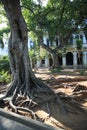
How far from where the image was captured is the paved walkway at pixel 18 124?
3580 mm

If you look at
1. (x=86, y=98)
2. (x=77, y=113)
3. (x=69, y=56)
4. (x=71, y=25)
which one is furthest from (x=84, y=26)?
(x=69, y=56)

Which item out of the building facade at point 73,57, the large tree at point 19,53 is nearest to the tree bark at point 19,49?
the large tree at point 19,53

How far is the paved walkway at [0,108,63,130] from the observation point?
11.7ft

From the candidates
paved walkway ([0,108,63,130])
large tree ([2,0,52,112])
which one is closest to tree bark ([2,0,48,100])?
large tree ([2,0,52,112])

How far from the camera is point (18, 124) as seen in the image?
384 cm

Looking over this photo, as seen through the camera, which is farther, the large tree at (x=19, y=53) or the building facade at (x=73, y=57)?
the building facade at (x=73, y=57)

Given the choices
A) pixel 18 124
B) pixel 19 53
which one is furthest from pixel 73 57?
pixel 18 124

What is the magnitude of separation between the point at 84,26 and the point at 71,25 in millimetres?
1660

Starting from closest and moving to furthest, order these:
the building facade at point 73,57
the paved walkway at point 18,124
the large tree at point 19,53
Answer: the paved walkway at point 18,124, the large tree at point 19,53, the building facade at point 73,57

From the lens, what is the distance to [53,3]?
2075 centimetres

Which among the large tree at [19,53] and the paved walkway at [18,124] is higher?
the large tree at [19,53]

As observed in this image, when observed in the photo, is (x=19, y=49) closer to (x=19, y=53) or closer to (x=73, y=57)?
(x=19, y=53)

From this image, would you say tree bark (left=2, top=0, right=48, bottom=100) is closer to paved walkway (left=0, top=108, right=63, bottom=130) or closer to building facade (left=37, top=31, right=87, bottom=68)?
paved walkway (left=0, top=108, right=63, bottom=130)

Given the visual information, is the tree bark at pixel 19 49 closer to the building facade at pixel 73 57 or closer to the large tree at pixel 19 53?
the large tree at pixel 19 53
